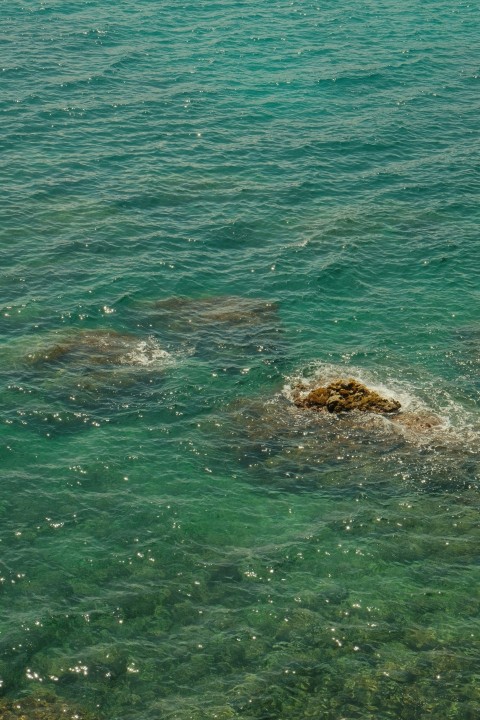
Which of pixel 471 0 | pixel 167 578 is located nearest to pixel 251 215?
pixel 167 578

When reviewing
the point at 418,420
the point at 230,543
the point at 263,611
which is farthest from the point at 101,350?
the point at 263,611

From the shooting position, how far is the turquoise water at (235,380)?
107 ft

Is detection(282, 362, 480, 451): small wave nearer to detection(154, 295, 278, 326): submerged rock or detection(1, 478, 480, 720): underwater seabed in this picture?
detection(1, 478, 480, 720): underwater seabed

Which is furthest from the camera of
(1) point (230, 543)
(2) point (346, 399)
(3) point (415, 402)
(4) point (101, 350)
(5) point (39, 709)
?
(4) point (101, 350)

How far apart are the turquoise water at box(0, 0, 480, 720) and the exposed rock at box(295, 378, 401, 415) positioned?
0.80 meters

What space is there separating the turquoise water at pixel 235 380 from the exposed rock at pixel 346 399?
2.64 feet

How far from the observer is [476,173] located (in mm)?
69312

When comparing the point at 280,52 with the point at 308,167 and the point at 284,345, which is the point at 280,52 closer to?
the point at 308,167

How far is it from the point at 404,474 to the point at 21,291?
26546mm

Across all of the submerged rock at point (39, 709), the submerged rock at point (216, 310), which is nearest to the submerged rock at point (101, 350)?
the submerged rock at point (216, 310)

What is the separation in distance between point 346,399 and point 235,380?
248 inches

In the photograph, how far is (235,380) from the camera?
4759 cm

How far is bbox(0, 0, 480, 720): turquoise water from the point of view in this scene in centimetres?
3269

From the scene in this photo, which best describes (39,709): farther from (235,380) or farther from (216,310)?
(216,310)
